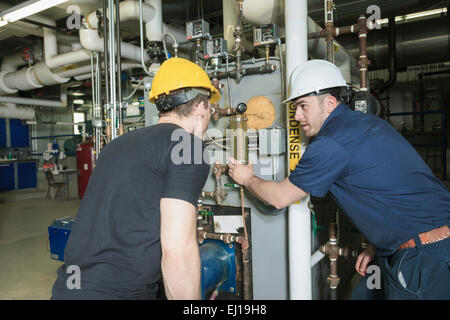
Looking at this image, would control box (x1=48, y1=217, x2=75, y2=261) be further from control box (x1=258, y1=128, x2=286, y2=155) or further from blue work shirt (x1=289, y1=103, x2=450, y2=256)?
blue work shirt (x1=289, y1=103, x2=450, y2=256)

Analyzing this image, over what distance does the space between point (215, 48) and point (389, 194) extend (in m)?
1.19

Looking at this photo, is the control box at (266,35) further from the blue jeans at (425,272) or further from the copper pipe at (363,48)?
the blue jeans at (425,272)

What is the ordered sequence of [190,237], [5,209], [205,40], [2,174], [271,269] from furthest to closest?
[2,174], [5,209], [205,40], [271,269], [190,237]

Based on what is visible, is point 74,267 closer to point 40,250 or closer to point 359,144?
point 359,144

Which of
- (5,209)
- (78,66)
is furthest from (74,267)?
(5,209)

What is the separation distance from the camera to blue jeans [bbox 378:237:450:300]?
3.53ft

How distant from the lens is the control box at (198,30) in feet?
6.06

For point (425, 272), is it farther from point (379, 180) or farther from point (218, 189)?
point (218, 189)

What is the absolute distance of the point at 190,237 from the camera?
2.91 ft

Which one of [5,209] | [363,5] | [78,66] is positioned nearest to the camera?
[363,5]

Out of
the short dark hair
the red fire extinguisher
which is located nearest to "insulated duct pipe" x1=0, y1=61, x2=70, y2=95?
the red fire extinguisher

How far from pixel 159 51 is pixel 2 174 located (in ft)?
22.2

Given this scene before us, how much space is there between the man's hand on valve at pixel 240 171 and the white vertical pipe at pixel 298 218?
0.26 meters

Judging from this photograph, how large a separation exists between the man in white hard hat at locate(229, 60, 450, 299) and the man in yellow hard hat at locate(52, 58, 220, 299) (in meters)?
0.49
